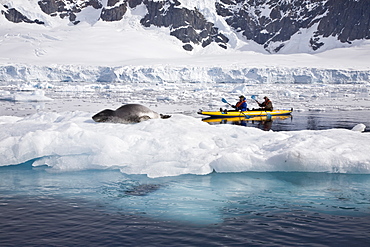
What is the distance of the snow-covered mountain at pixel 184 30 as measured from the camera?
84.9 m

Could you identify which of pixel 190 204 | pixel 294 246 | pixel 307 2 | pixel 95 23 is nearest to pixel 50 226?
pixel 190 204

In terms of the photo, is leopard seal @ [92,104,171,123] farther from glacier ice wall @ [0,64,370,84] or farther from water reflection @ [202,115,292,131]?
glacier ice wall @ [0,64,370,84]

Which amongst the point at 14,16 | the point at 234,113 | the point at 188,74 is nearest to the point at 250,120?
the point at 234,113

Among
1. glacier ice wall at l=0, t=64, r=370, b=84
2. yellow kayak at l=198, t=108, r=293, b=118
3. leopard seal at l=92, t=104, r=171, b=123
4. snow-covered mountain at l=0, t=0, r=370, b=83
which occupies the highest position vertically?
snow-covered mountain at l=0, t=0, r=370, b=83

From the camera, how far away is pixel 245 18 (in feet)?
416

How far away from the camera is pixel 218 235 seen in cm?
390

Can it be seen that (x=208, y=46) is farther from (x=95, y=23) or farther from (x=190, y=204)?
(x=190, y=204)

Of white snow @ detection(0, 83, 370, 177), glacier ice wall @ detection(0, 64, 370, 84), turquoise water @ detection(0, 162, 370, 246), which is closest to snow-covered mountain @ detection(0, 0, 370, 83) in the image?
glacier ice wall @ detection(0, 64, 370, 84)

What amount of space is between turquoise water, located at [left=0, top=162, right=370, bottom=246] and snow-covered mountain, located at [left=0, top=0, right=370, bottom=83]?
7257cm

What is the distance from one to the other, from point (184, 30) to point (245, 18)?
919 inches


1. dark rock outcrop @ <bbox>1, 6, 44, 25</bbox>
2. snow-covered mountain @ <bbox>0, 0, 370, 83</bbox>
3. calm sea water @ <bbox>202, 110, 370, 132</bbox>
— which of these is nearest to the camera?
calm sea water @ <bbox>202, 110, 370, 132</bbox>

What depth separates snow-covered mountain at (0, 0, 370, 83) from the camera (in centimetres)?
8491

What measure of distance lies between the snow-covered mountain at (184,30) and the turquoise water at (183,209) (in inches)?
2857

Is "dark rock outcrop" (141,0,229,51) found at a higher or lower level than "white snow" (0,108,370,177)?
higher
